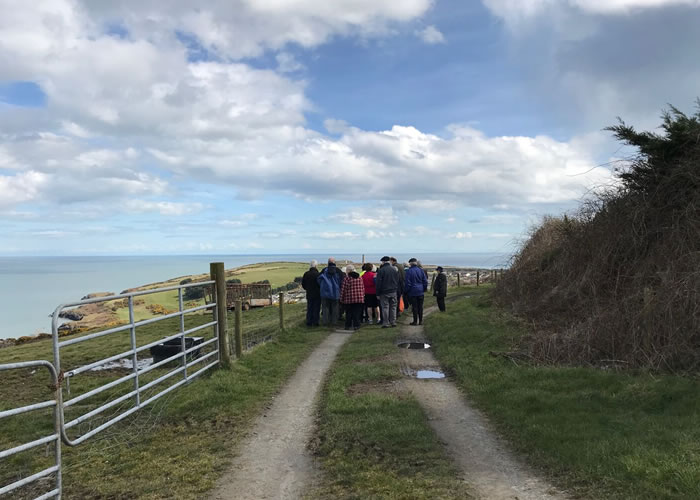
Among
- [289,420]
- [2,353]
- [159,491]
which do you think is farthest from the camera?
[2,353]

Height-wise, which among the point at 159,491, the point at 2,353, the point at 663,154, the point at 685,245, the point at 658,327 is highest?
the point at 663,154

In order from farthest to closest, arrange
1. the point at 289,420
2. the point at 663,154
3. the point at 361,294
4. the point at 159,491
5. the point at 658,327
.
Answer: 1. the point at 361,294
2. the point at 663,154
3. the point at 658,327
4. the point at 289,420
5. the point at 159,491

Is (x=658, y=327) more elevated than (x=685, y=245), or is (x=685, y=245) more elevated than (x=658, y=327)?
(x=685, y=245)

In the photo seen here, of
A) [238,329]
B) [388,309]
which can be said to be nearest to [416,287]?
[388,309]

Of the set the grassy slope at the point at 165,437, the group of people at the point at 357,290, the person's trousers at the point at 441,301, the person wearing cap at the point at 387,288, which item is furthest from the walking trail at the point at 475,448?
the person's trousers at the point at 441,301

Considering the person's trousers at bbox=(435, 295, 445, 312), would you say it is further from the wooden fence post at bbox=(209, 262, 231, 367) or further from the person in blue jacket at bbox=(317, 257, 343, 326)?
the wooden fence post at bbox=(209, 262, 231, 367)

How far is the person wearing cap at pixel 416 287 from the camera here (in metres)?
14.6

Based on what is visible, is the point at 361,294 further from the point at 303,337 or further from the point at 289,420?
the point at 289,420

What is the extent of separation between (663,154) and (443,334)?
270 inches

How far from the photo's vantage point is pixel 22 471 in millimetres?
5262

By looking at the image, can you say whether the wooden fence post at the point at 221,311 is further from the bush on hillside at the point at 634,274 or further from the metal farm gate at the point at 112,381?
the bush on hillside at the point at 634,274

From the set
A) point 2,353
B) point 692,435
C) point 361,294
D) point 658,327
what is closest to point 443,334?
point 361,294

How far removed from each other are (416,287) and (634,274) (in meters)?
5.76

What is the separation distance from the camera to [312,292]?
14648mm
